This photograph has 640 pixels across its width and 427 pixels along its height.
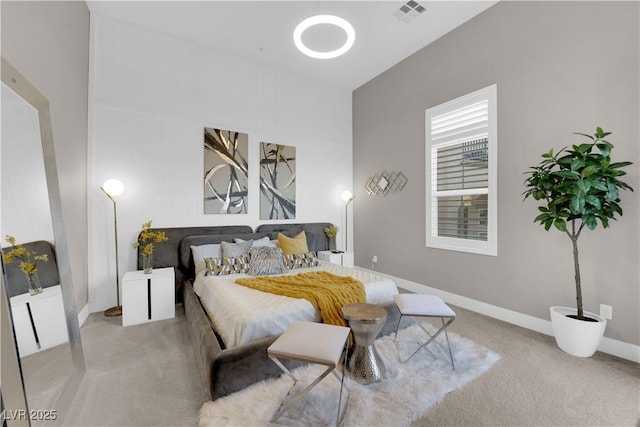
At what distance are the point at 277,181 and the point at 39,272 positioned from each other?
9.93 ft

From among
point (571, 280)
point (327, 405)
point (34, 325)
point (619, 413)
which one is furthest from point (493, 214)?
point (34, 325)

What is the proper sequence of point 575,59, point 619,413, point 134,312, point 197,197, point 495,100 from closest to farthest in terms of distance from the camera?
point 619,413 → point 575,59 → point 134,312 → point 495,100 → point 197,197

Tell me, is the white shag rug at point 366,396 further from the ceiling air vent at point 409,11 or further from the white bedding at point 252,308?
the ceiling air vent at point 409,11

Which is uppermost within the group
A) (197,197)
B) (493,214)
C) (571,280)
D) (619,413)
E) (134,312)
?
(197,197)

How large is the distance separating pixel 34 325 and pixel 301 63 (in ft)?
14.0

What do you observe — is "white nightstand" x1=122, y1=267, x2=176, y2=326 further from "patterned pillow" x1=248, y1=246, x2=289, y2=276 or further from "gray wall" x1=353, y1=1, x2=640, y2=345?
"gray wall" x1=353, y1=1, x2=640, y2=345

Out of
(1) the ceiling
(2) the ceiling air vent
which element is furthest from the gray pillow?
(2) the ceiling air vent

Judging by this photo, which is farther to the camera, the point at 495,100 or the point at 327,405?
the point at 495,100

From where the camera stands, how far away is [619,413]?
1607 millimetres

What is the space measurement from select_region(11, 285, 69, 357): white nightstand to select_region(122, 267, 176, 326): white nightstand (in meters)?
1.07

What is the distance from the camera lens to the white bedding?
1865 millimetres

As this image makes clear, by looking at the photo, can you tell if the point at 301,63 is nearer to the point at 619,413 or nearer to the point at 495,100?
the point at 495,100

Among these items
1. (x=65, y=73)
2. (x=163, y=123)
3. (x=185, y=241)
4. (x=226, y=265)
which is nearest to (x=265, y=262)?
(x=226, y=265)

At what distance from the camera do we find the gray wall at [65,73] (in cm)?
174
